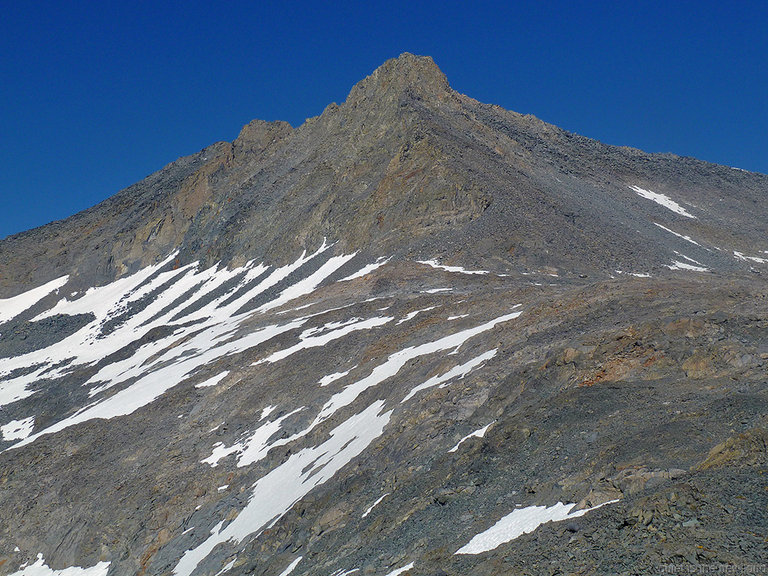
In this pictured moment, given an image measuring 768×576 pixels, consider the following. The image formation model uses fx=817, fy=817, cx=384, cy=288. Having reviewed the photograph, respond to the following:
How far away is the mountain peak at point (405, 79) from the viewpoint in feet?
307

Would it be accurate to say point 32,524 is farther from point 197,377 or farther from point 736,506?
point 736,506

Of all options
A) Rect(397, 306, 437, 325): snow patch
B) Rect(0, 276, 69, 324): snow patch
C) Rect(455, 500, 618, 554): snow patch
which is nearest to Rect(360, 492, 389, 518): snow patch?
Rect(455, 500, 618, 554): snow patch

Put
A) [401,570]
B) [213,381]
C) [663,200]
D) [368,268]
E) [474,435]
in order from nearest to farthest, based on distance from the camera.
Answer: [401,570]
[474,435]
[213,381]
[368,268]
[663,200]

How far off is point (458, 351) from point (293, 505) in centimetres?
924

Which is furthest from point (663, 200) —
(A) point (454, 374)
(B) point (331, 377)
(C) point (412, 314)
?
(A) point (454, 374)

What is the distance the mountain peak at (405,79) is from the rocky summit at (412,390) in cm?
285

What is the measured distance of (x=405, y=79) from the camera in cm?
9419

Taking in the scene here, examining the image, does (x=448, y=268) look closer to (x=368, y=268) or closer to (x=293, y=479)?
(x=368, y=268)

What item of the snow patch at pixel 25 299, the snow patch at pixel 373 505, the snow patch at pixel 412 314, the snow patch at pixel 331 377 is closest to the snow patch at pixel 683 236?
the snow patch at pixel 412 314

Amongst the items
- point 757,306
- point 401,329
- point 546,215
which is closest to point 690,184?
point 546,215

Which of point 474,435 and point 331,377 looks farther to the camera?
point 331,377

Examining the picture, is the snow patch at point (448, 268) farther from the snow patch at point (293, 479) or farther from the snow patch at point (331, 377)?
the snow patch at point (293, 479)

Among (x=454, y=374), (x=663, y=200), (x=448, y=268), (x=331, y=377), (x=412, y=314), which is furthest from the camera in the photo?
(x=663, y=200)

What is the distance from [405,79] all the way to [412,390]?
74.0 metres
